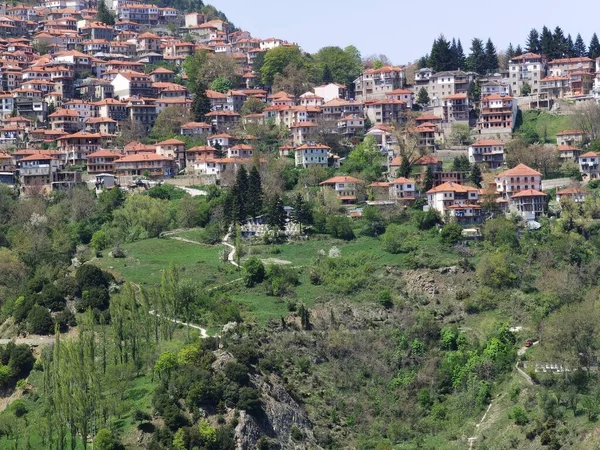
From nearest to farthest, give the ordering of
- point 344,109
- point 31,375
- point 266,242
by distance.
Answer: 1. point 31,375
2. point 266,242
3. point 344,109

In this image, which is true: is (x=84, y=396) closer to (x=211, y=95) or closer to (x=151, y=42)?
(x=211, y=95)

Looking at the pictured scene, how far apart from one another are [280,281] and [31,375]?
563 inches

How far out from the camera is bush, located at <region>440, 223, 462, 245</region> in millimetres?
81188

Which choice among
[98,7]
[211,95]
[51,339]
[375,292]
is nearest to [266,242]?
[375,292]

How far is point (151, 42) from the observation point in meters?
128

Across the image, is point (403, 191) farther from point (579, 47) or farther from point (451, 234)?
point (579, 47)

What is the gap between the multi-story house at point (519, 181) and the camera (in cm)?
8794

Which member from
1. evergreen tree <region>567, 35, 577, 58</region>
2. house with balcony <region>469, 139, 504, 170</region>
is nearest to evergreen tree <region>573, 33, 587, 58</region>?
evergreen tree <region>567, 35, 577, 58</region>

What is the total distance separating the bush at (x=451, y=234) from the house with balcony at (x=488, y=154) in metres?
14.2

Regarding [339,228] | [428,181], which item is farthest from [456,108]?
[339,228]

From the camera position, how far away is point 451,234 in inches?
3204

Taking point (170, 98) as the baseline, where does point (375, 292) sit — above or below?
below

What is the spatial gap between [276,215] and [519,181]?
14.8 metres

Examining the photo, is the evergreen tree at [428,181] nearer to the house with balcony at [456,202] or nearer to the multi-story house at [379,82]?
the house with balcony at [456,202]
